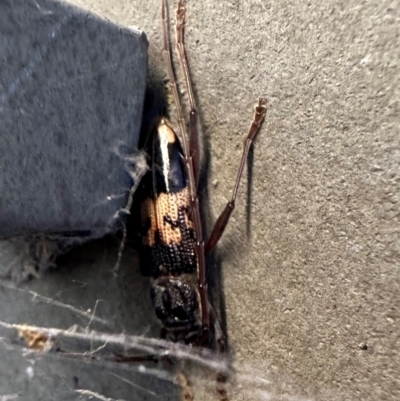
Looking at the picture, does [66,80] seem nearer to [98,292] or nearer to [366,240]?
[98,292]

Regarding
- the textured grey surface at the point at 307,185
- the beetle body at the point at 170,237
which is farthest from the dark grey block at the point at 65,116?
the textured grey surface at the point at 307,185

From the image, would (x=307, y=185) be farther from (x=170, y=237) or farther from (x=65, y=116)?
(x=65, y=116)

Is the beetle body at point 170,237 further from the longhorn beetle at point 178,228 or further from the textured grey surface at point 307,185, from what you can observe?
the textured grey surface at point 307,185

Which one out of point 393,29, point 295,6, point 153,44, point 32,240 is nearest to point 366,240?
point 393,29

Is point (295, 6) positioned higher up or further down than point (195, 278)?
higher up

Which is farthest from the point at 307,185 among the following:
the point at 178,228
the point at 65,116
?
the point at 65,116

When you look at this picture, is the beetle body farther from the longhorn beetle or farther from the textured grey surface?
the textured grey surface

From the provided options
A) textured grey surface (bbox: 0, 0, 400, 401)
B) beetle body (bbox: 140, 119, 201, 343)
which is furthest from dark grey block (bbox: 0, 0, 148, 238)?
textured grey surface (bbox: 0, 0, 400, 401)

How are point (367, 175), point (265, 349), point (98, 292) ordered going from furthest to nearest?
point (98, 292) < point (265, 349) < point (367, 175)

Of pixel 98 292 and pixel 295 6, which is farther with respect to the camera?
pixel 98 292
